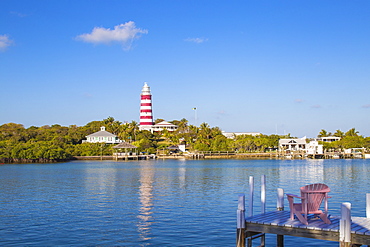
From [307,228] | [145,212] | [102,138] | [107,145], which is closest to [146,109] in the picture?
[102,138]

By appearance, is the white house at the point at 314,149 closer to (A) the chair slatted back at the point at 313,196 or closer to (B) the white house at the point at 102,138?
(B) the white house at the point at 102,138

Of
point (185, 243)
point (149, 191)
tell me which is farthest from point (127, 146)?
point (185, 243)

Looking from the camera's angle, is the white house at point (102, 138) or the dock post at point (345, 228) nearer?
the dock post at point (345, 228)

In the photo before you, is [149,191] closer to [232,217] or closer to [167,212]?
[167,212]

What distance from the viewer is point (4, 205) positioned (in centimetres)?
2912

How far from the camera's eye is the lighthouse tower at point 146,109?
473ft

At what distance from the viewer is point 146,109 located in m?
145

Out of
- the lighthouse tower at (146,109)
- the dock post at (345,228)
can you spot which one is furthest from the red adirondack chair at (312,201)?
the lighthouse tower at (146,109)

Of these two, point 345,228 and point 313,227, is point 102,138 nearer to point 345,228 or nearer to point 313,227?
point 313,227

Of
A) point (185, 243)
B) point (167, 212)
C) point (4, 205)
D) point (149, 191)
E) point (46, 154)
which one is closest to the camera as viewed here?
point (185, 243)

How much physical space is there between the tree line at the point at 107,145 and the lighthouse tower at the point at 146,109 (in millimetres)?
4482

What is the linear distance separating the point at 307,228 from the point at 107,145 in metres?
111

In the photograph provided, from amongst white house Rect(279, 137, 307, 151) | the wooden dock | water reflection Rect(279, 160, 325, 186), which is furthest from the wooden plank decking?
white house Rect(279, 137, 307, 151)

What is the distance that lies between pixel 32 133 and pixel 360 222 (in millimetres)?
121503
